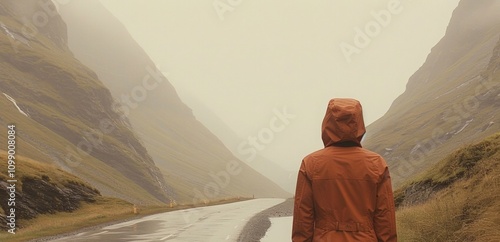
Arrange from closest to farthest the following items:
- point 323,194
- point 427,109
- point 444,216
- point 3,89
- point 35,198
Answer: point 323,194, point 444,216, point 35,198, point 3,89, point 427,109

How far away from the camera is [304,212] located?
5.21 meters

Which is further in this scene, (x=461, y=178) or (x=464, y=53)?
(x=464, y=53)

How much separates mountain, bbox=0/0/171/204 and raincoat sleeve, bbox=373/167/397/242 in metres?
64.6

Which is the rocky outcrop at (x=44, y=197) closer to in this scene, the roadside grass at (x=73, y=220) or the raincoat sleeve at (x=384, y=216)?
the roadside grass at (x=73, y=220)

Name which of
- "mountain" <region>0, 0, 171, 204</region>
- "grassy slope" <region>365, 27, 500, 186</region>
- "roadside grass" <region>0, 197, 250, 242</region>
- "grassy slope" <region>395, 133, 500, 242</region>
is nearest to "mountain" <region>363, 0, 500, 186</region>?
"grassy slope" <region>365, 27, 500, 186</region>

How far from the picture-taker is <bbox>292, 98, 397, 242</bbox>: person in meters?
5.14

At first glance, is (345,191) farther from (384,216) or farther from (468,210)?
(468,210)

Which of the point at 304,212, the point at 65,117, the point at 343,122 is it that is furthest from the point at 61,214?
the point at 65,117

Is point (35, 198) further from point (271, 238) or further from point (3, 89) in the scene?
point (3, 89)

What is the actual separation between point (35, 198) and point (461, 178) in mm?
29353

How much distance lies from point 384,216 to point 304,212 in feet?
2.64

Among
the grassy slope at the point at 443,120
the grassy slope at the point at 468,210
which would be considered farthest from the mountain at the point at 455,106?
the grassy slope at the point at 468,210

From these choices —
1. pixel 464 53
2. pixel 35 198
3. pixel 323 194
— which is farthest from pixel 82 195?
pixel 464 53

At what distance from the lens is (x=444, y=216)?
11.3 m
